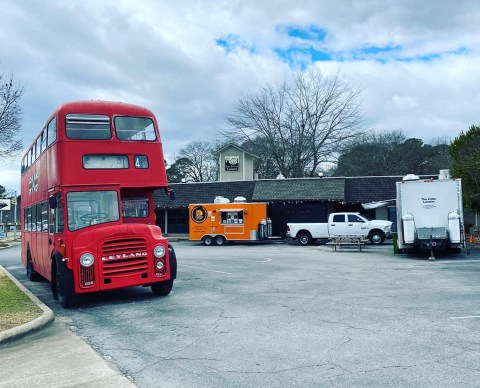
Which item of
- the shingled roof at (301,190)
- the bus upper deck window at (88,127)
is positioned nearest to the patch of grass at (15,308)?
the bus upper deck window at (88,127)

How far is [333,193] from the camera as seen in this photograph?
35875 mm

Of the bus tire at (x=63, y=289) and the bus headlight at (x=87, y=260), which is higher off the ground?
the bus headlight at (x=87, y=260)

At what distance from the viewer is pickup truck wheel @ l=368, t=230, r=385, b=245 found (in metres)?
29.9

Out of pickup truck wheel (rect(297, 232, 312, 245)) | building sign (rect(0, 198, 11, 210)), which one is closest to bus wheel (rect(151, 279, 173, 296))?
pickup truck wheel (rect(297, 232, 312, 245))

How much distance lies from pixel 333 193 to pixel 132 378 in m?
30.9

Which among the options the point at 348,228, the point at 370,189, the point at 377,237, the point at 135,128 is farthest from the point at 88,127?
the point at 370,189

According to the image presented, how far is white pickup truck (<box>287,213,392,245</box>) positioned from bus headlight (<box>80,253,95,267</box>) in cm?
2105

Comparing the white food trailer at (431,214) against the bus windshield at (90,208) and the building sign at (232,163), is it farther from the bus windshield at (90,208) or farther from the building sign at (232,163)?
the building sign at (232,163)

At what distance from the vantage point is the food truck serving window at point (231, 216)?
32.6 metres

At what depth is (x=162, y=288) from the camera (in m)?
11.8

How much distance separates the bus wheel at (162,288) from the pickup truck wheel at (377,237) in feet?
66.8

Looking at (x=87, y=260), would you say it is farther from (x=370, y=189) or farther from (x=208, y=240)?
(x=370, y=189)

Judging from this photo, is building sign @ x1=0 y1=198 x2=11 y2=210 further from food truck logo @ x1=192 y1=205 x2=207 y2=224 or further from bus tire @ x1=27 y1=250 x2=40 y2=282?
bus tire @ x1=27 y1=250 x2=40 y2=282

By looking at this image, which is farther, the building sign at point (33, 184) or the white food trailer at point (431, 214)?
the white food trailer at point (431, 214)
